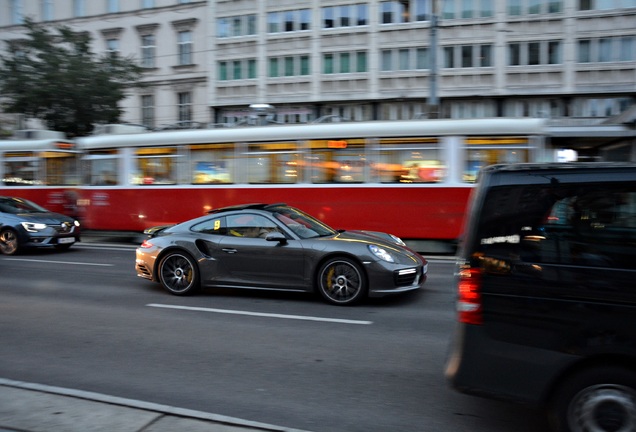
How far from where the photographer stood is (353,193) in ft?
43.2

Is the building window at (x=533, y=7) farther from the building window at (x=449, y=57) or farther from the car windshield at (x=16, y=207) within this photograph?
the car windshield at (x=16, y=207)

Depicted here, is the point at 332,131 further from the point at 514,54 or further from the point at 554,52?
the point at 554,52

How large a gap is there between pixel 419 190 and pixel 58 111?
2081 cm

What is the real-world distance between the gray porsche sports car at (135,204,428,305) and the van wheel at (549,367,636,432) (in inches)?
163

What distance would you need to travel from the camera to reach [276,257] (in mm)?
7891

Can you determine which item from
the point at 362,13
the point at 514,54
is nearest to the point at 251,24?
the point at 362,13

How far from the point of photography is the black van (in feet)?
10.7

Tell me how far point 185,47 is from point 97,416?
110ft

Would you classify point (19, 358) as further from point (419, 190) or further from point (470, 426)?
point (419, 190)

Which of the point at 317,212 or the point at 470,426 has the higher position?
the point at 317,212

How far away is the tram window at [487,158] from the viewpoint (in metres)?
12.0

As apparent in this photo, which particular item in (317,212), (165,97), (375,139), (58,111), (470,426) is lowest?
(470,426)

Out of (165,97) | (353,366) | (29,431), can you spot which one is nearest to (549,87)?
(165,97)

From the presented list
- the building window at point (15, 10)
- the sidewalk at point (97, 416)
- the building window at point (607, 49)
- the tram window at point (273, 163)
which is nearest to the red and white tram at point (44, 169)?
the tram window at point (273, 163)
